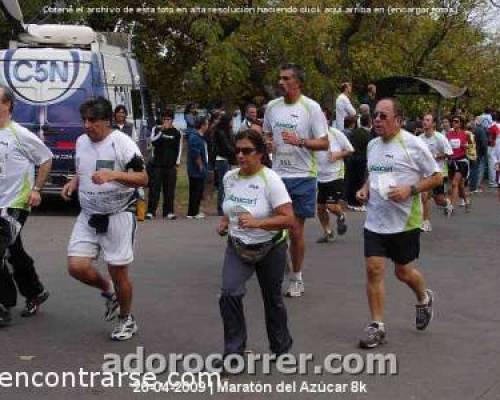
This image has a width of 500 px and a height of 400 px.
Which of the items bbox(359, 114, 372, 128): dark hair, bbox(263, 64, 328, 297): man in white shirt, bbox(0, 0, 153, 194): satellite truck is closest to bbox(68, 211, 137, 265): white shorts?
bbox(263, 64, 328, 297): man in white shirt

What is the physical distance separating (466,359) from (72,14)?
74.3 ft

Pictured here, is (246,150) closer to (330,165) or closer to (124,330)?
(124,330)

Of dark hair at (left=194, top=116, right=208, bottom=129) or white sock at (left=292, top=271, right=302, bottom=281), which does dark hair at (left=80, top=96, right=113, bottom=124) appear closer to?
white sock at (left=292, top=271, right=302, bottom=281)

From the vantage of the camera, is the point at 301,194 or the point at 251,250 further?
the point at 301,194

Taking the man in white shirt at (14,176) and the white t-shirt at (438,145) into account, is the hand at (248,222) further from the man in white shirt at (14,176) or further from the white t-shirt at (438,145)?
the white t-shirt at (438,145)

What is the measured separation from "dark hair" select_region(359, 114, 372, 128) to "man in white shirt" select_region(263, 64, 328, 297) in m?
9.13

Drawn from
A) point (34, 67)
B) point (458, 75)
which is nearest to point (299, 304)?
point (34, 67)

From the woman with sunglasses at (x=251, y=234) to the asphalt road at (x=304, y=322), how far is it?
42cm

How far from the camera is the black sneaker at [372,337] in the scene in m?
6.90

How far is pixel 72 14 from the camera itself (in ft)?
89.8

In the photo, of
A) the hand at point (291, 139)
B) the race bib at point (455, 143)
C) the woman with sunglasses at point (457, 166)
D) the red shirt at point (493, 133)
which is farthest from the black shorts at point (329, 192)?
the red shirt at point (493, 133)

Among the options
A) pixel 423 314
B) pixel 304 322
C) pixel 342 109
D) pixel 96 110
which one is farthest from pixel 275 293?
pixel 342 109

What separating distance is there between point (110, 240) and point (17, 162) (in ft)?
3.74

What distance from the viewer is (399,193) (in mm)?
6957
